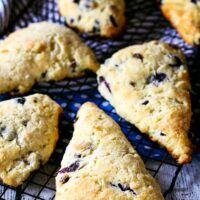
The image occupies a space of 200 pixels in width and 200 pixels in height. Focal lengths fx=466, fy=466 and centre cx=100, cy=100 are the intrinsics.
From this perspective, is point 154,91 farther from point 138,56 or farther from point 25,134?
point 25,134

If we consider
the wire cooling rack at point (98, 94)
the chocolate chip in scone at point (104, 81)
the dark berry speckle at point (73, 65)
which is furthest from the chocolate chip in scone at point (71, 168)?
the dark berry speckle at point (73, 65)

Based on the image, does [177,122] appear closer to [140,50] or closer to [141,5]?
[140,50]

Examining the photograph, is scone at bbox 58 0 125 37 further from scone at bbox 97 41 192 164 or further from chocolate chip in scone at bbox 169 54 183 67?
chocolate chip in scone at bbox 169 54 183 67

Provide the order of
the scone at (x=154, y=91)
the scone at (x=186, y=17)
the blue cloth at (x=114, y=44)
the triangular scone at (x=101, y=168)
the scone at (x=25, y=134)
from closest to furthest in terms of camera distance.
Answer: the triangular scone at (x=101, y=168), the scone at (x=25, y=134), the scone at (x=154, y=91), the blue cloth at (x=114, y=44), the scone at (x=186, y=17)

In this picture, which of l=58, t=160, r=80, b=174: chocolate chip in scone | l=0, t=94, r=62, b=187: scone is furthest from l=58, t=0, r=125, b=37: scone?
l=58, t=160, r=80, b=174: chocolate chip in scone

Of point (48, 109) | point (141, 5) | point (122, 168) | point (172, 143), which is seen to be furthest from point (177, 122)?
point (141, 5)

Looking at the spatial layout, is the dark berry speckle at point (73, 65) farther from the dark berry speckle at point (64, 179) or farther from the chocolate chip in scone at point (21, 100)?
the dark berry speckle at point (64, 179)
